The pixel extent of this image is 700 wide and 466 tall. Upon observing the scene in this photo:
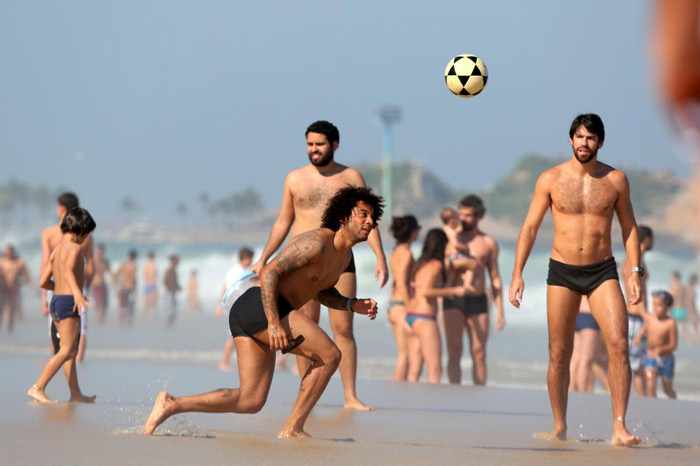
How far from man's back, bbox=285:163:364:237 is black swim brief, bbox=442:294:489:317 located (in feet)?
14.1

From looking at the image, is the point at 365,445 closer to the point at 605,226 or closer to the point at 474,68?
the point at 605,226

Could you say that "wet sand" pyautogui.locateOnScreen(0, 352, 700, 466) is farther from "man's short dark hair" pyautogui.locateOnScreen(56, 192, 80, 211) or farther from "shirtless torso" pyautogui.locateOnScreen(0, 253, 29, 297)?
"shirtless torso" pyautogui.locateOnScreen(0, 253, 29, 297)

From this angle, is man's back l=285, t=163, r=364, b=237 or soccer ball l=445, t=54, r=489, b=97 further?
soccer ball l=445, t=54, r=489, b=97

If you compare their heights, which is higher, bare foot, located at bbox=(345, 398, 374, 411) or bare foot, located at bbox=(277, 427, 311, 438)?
bare foot, located at bbox=(277, 427, 311, 438)

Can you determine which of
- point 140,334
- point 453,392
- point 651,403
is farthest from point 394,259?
point 140,334

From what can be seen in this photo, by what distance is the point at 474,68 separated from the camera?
8883mm

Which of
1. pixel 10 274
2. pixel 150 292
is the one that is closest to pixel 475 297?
pixel 10 274

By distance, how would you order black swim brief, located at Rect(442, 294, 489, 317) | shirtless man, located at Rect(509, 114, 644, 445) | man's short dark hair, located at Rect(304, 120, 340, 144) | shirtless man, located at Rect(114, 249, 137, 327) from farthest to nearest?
shirtless man, located at Rect(114, 249, 137, 327)
black swim brief, located at Rect(442, 294, 489, 317)
man's short dark hair, located at Rect(304, 120, 340, 144)
shirtless man, located at Rect(509, 114, 644, 445)

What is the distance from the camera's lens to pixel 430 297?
12.1m

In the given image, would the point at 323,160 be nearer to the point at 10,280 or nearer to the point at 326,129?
the point at 326,129

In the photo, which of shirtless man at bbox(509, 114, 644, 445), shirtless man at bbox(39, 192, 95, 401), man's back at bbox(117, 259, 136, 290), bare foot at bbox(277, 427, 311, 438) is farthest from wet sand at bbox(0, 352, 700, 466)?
man's back at bbox(117, 259, 136, 290)

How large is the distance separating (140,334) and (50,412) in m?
19.0

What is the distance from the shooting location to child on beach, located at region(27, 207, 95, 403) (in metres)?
8.27

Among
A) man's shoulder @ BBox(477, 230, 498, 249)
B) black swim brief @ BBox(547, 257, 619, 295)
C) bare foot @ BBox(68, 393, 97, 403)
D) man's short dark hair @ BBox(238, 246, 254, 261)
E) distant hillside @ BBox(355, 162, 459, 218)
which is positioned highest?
distant hillside @ BBox(355, 162, 459, 218)
